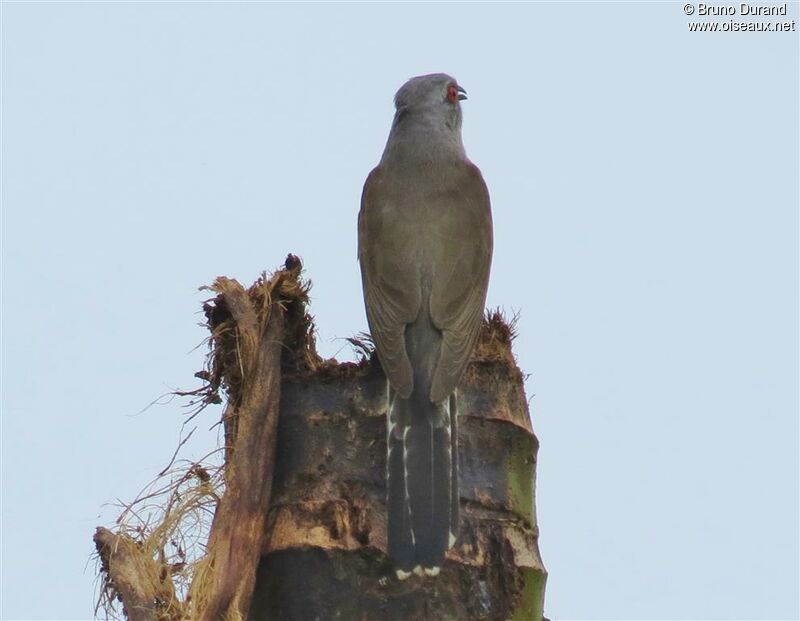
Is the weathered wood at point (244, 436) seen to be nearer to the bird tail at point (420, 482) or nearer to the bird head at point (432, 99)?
the bird tail at point (420, 482)

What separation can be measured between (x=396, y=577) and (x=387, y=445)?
0.63m

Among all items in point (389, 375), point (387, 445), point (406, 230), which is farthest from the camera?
point (406, 230)

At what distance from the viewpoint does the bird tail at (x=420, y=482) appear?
4984 millimetres

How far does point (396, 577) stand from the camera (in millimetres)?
4996

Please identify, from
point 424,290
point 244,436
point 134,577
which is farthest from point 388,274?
point 134,577

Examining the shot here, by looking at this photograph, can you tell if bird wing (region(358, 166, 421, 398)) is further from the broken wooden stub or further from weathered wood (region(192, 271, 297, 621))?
weathered wood (region(192, 271, 297, 621))

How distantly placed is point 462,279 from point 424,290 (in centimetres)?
27

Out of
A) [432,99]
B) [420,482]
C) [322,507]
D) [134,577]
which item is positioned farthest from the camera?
[432,99]

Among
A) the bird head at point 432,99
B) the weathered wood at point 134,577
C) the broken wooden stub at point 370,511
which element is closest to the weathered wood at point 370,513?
the broken wooden stub at point 370,511

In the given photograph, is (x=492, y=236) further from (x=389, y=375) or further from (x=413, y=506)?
(x=413, y=506)

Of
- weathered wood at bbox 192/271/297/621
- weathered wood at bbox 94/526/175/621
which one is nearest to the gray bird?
weathered wood at bbox 192/271/297/621

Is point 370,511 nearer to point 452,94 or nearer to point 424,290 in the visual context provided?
point 424,290

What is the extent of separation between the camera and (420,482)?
17.7 feet

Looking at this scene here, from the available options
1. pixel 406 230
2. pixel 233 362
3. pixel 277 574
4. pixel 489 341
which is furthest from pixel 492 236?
pixel 277 574
